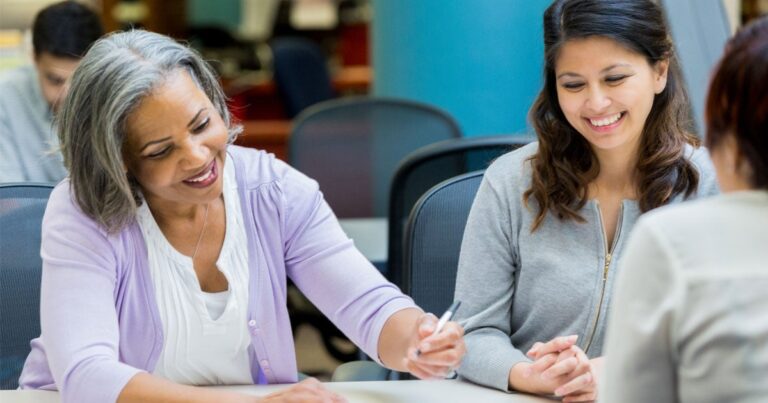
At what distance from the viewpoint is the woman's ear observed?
2.07 metres

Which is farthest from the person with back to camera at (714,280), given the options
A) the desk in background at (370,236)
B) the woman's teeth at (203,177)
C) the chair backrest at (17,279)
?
the desk in background at (370,236)

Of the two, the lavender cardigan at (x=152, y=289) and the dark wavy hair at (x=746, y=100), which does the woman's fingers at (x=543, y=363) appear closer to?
the lavender cardigan at (x=152, y=289)

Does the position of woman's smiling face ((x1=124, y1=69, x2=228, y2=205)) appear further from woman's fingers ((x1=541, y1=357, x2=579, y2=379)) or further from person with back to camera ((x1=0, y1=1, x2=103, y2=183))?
person with back to camera ((x1=0, y1=1, x2=103, y2=183))

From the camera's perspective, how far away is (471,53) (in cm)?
397

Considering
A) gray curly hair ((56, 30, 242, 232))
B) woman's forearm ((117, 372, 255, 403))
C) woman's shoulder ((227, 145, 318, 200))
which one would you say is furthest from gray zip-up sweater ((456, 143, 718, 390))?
gray curly hair ((56, 30, 242, 232))

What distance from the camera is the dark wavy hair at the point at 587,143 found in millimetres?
2018

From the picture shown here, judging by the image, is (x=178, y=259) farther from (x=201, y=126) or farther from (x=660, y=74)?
(x=660, y=74)

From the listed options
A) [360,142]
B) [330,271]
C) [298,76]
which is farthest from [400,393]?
[298,76]

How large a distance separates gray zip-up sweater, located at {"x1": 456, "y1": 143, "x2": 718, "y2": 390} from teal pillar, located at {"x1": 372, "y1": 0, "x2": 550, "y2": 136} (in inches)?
70.9

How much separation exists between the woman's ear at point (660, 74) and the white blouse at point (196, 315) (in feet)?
2.70

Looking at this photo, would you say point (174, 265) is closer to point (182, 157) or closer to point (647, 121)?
point (182, 157)

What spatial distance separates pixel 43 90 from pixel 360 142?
108cm

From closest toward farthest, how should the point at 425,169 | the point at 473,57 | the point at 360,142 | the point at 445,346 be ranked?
the point at 445,346, the point at 425,169, the point at 360,142, the point at 473,57

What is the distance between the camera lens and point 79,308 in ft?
5.94
